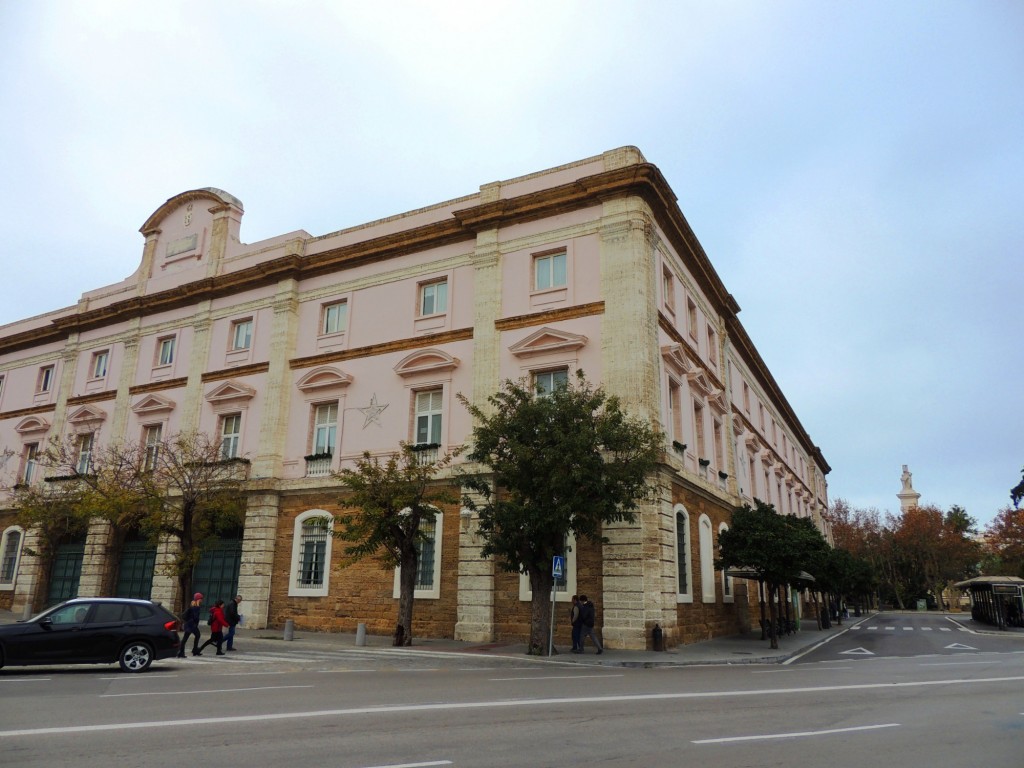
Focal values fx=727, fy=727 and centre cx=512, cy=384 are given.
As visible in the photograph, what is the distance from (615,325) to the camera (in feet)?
70.2

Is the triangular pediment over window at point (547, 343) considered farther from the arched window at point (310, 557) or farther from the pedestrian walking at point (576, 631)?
the arched window at point (310, 557)

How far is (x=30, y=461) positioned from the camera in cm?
3494

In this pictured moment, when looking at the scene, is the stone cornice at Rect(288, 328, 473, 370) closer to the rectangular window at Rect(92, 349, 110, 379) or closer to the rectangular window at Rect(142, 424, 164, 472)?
the rectangular window at Rect(142, 424, 164, 472)

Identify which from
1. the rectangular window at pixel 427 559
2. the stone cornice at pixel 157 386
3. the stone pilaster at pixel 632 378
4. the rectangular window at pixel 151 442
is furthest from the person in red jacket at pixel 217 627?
the stone cornice at pixel 157 386

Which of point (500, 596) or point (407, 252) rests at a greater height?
point (407, 252)

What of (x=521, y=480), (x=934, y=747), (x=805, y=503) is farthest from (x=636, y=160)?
(x=805, y=503)

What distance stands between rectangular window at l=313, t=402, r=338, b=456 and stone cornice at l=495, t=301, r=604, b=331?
7.40 meters

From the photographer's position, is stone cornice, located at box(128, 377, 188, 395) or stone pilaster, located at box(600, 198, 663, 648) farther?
stone cornice, located at box(128, 377, 188, 395)

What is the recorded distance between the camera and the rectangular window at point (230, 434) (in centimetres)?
2784

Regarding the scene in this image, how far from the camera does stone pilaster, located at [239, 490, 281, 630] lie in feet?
81.7

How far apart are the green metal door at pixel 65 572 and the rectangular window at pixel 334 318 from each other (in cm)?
1445

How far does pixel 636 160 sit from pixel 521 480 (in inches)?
435

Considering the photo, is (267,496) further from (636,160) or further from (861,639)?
(861,639)

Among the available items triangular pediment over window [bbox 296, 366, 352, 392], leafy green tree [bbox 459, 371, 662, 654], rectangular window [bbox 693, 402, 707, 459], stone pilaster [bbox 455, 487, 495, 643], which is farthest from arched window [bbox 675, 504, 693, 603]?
triangular pediment over window [bbox 296, 366, 352, 392]
